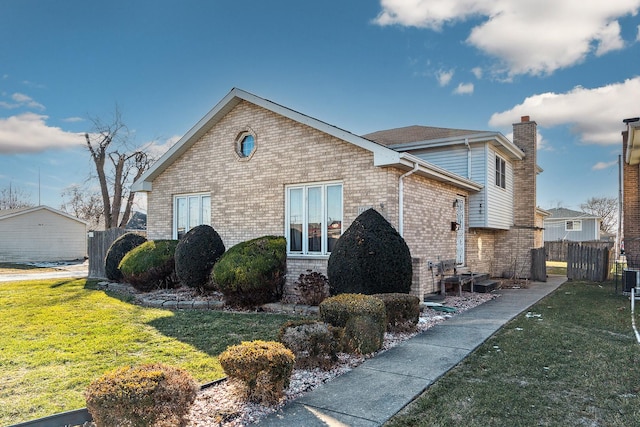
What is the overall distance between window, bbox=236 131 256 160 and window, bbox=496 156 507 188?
29.5 feet

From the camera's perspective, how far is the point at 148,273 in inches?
460

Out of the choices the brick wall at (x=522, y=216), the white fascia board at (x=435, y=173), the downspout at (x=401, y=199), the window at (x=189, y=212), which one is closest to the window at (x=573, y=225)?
the brick wall at (x=522, y=216)

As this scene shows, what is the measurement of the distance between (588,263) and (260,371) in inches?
681

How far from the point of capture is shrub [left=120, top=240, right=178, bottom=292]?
11.7 m

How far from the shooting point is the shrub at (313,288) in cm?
944

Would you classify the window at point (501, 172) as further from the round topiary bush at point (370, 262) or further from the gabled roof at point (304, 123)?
the round topiary bush at point (370, 262)

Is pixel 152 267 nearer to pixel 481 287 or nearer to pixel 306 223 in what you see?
pixel 306 223

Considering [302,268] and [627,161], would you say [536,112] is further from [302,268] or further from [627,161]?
[302,268]

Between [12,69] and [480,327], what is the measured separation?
1781 cm

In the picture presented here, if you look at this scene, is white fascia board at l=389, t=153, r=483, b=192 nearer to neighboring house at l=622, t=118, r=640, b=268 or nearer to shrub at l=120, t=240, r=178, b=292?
neighboring house at l=622, t=118, r=640, b=268

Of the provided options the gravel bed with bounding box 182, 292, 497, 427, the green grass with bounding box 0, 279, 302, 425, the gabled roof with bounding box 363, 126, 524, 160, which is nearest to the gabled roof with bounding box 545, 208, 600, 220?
the gabled roof with bounding box 363, 126, 524, 160

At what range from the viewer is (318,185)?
1077 cm

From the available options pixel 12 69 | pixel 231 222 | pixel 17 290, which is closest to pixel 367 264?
pixel 231 222

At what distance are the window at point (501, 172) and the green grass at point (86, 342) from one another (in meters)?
10.5
